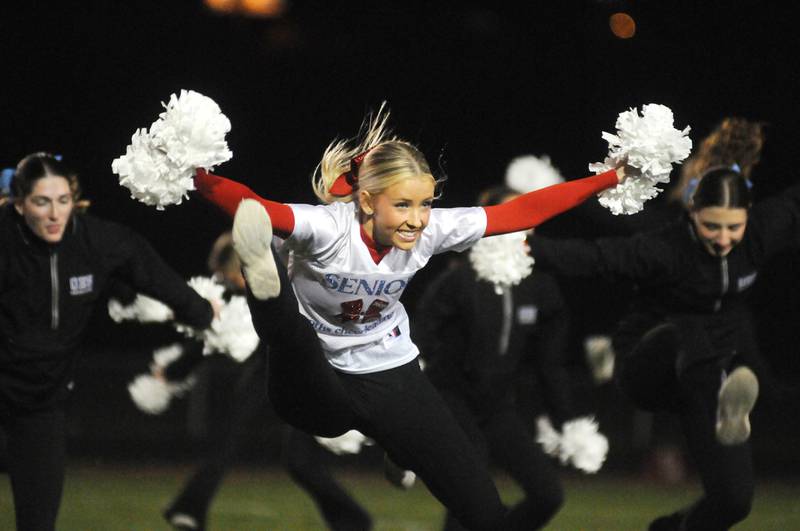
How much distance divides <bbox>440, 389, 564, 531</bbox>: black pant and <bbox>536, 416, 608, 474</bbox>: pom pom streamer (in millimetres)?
237

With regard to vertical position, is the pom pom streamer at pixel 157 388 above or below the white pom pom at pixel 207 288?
below

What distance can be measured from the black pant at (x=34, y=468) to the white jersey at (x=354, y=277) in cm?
99

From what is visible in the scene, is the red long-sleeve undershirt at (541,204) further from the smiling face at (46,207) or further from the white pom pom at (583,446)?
the white pom pom at (583,446)

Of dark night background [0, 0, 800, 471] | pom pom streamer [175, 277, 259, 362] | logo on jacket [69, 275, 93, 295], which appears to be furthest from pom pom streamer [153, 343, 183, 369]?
dark night background [0, 0, 800, 471]

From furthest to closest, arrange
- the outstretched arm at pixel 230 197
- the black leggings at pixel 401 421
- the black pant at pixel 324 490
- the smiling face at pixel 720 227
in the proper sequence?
the black pant at pixel 324 490
the smiling face at pixel 720 227
the black leggings at pixel 401 421
the outstretched arm at pixel 230 197

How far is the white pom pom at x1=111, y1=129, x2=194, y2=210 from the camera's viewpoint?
3857 millimetres

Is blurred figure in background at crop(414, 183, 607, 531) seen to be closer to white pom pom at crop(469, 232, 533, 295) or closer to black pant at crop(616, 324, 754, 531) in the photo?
white pom pom at crop(469, 232, 533, 295)

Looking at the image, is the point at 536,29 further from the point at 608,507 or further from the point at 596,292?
the point at 608,507

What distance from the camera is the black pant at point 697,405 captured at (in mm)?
4750

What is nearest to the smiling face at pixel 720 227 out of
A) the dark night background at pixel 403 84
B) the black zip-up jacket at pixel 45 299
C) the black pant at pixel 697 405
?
the black pant at pixel 697 405

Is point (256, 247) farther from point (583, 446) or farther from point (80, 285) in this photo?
point (583, 446)

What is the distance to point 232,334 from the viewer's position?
16.8ft

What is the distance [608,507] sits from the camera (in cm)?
746

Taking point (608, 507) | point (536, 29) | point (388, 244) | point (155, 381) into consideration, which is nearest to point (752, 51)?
point (536, 29)
